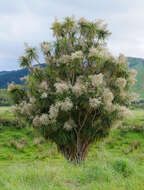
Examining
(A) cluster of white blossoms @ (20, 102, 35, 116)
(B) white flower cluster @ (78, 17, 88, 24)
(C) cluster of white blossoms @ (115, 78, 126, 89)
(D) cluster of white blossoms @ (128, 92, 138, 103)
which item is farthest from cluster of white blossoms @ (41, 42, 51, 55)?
(D) cluster of white blossoms @ (128, 92, 138, 103)

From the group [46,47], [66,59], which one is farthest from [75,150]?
[46,47]

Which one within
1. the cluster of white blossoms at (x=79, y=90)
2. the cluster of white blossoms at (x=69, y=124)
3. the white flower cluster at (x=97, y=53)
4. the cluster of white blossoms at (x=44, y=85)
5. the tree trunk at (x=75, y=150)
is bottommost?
the tree trunk at (x=75, y=150)

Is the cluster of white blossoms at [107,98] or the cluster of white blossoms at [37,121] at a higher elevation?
the cluster of white blossoms at [107,98]

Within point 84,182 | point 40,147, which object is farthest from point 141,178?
point 40,147

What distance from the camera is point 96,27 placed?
70.2ft

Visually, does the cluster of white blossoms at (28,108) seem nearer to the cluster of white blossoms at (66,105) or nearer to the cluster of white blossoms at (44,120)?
the cluster of white blossoms at (44,120)

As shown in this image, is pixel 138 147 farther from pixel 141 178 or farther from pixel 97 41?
pixel 141 178

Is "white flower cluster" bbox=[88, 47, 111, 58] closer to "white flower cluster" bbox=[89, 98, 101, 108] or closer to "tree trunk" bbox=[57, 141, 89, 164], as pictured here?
"white flower cluster" bbox=[89, 98, 101, 108]

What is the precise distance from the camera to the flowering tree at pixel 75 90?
18062 millimetres

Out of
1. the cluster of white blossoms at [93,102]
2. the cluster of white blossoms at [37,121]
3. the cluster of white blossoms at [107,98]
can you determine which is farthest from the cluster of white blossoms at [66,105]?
the cluster of white blossoms at [107,98]

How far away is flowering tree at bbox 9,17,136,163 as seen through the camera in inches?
711

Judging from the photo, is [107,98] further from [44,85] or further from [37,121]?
[37,121]

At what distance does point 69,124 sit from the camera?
61.7ft

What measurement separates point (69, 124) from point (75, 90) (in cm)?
288
